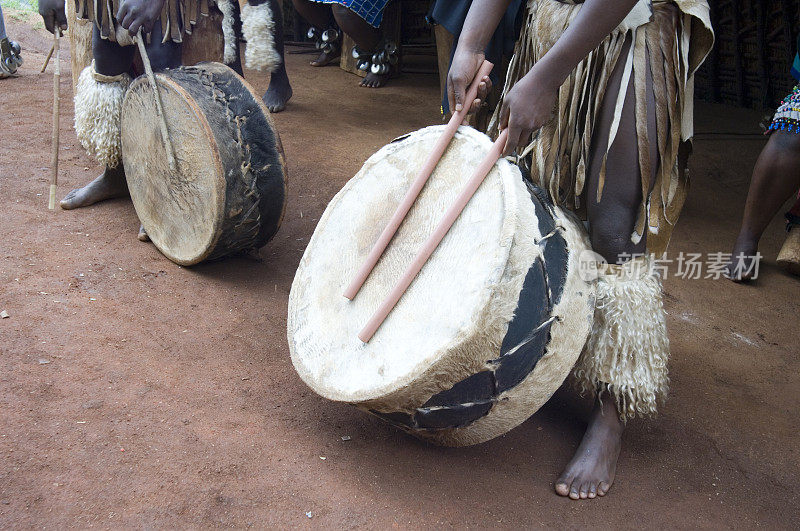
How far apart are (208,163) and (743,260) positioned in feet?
7.93

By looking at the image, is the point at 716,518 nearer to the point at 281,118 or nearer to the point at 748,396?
the point at 748,396

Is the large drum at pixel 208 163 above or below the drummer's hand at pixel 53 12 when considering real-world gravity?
below

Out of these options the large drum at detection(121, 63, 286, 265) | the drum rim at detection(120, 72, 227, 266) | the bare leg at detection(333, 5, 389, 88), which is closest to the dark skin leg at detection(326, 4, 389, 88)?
the bare leg at detection(333, 5, 389, 88)

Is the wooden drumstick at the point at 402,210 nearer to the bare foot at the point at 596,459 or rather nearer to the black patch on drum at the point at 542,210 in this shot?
the black patch on drum at the point at 542,210

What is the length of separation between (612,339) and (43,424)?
4.98 ft

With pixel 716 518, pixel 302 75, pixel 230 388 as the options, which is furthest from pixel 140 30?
pixel 302 75

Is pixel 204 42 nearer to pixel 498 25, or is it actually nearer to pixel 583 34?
pixel 498 25

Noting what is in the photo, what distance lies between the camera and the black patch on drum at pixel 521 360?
155 centimetres

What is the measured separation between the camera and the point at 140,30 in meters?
2.64

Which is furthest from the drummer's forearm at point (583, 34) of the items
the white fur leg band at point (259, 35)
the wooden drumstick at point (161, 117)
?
the white fur leg band at point (259, 35)

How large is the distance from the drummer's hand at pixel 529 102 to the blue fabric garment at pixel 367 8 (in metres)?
3.19

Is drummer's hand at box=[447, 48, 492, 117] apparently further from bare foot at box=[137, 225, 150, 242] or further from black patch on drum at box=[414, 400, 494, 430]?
bare foot at box=[137, 225, 150, 242]

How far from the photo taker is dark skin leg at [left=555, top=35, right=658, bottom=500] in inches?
68.5

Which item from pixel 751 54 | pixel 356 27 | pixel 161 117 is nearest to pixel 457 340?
pixel 161 117
